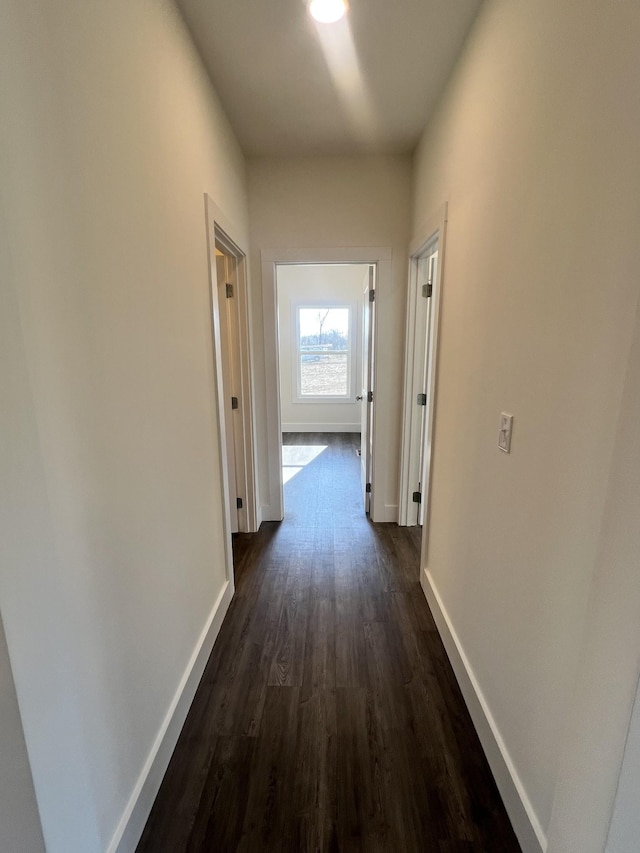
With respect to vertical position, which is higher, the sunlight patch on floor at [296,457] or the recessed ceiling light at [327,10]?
the recessed ceiling light at [327,10]

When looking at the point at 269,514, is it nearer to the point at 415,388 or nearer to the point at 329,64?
the point at 415,388

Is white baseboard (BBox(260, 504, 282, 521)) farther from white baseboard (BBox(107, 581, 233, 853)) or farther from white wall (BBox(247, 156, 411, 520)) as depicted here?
white wall (BBox(247, 156, 411, 520))

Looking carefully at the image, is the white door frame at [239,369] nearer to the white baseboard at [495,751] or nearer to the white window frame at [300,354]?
the white baseboard at [495,751]

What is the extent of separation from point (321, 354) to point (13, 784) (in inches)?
226

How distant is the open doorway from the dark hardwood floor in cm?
320

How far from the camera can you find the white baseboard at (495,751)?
40.9 inches

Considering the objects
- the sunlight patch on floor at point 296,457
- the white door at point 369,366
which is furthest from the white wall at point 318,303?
the white door at point 369,366

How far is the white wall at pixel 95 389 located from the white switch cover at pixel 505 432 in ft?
3.76

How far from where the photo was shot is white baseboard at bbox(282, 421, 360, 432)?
623 cm

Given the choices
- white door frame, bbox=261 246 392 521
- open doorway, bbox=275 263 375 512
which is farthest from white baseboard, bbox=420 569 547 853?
open doorway, bbox=275 263 375 512

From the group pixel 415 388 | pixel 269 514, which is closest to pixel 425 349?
pixel 415 388

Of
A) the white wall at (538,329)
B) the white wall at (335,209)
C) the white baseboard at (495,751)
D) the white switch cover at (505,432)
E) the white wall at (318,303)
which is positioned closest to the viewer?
the white wall at (538,329)

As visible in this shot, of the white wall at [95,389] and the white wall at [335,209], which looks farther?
the white wall at [335,209]

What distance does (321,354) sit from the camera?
6.06 m
